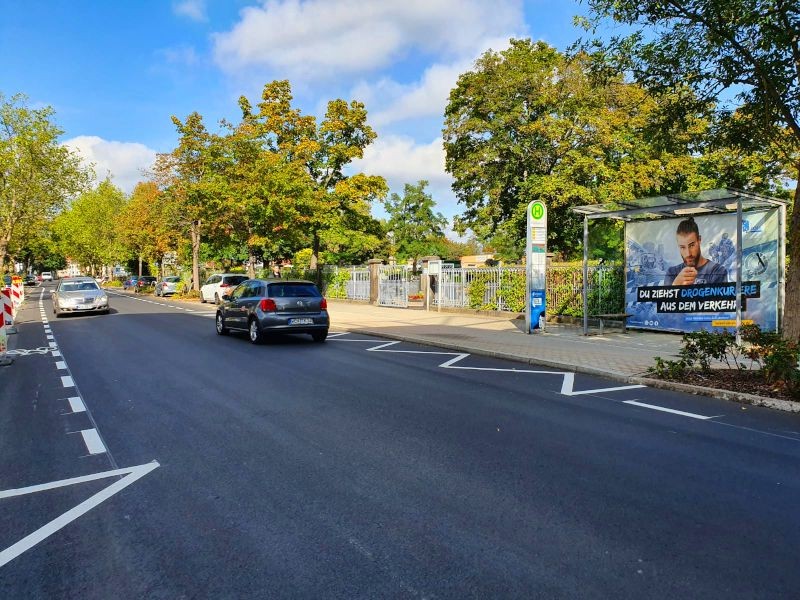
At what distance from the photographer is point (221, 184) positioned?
27.0 m

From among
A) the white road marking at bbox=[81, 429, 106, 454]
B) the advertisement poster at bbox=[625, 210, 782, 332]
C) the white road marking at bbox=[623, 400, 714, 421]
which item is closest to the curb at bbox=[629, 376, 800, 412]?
the white road marking at bbox=[623, 400, 714, 421]

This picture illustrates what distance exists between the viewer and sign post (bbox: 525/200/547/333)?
14.7 meters

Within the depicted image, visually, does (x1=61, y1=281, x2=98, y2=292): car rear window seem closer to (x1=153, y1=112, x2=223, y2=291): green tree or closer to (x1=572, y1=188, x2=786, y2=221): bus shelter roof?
(x1=153, y1=112, x2=223, y2=291): green tree

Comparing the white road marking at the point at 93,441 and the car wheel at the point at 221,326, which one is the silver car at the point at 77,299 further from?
the white road marking at the point at 93,441

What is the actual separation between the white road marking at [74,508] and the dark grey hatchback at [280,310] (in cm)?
817

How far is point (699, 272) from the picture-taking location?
13297 millimetres

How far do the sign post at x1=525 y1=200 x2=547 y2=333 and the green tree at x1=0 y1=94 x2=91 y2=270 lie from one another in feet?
110

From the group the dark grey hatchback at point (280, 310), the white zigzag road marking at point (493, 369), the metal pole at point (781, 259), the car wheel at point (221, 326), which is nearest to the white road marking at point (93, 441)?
the white zigzag road marking at point (493, 369)

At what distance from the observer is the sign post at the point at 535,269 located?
1473 centimetres

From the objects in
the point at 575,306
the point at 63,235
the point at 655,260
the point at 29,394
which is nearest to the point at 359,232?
the point at 575,306

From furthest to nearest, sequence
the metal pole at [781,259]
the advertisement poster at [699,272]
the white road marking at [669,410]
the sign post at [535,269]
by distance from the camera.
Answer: the sign post at [535,269], the advertisement poster at [699,272], the metal pole at [781,259], the white road marking at [669,410]

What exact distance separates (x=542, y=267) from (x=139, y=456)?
12165 millimetres

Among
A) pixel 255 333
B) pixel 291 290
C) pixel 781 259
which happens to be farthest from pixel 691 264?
pixel 255 333

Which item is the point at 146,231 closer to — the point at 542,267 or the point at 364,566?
the point at 542,267
